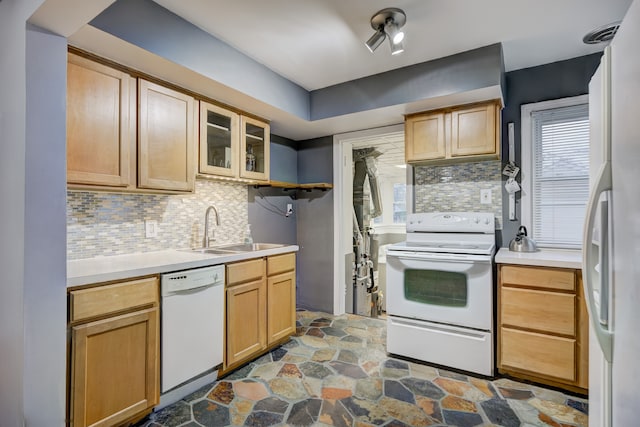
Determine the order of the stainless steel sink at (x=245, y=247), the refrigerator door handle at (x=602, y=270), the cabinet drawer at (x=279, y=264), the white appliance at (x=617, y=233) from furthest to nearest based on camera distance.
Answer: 1. the stainless steel sink at (x=245, y=247)
2. the cabinet drawer at (x=279, y=264)
3. the refrigerator door handle at (x=602, y=270)
4. the white appliance at (x=617, y=233)

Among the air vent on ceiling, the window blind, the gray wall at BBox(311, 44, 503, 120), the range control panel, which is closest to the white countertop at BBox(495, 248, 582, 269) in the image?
the window blind

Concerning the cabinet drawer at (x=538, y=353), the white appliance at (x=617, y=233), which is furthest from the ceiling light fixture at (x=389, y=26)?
the cabinet drawer at (x=538, y=353)

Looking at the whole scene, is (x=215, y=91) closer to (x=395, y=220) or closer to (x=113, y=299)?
(x=113, y=299)

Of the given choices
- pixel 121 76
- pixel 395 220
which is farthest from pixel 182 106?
pixel 395 220

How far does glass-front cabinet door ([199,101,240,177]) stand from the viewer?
2482 mm

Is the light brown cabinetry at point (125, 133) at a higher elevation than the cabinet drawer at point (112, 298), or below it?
higher

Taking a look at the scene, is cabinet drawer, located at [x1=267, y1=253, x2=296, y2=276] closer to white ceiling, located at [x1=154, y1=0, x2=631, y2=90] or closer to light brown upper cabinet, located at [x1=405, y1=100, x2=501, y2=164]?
light brown upper cabinet, located at [x1=405, y1=100, x2=501, y2=164]

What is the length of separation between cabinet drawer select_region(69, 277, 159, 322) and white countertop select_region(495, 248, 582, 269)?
86.4 inches

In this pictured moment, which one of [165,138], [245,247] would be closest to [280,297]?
[245,247]

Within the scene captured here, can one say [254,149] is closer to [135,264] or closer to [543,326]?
[135,264]

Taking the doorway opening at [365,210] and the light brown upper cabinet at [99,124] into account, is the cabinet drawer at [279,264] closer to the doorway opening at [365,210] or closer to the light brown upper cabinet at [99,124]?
the doorway opening at [365,210]

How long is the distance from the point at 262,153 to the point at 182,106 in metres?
0.87

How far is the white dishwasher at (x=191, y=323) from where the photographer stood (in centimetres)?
190

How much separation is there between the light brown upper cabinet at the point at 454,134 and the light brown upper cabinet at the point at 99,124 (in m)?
2.12
